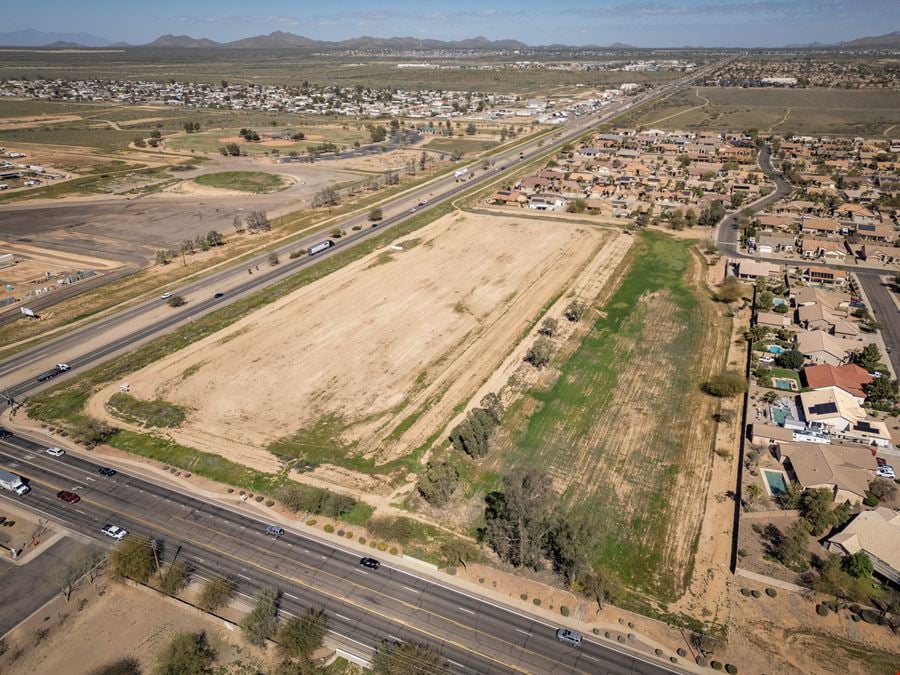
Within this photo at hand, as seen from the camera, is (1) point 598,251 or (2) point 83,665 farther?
(1) point 598,251

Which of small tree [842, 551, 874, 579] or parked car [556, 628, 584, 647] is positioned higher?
small tree [842, 551, 874, 579]

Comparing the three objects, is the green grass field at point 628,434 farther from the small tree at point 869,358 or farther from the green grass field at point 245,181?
the green grass field at point 245,181

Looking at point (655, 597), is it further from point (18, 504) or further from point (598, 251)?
point (598, 251)

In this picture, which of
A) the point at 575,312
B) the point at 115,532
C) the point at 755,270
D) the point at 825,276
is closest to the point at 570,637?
the point at 115,532

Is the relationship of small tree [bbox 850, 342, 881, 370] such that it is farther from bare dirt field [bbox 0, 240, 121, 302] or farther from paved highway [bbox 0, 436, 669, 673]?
bare dirt field [bbox 0, 240, 121, 302]

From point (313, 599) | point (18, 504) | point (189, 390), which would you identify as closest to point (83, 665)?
point (313, 599)

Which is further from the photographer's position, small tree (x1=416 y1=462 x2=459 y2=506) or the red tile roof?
the red tile roof

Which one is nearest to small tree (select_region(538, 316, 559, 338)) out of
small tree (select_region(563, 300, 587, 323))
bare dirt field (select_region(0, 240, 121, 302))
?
small tree (select_region(563, 300, 587, 323))
